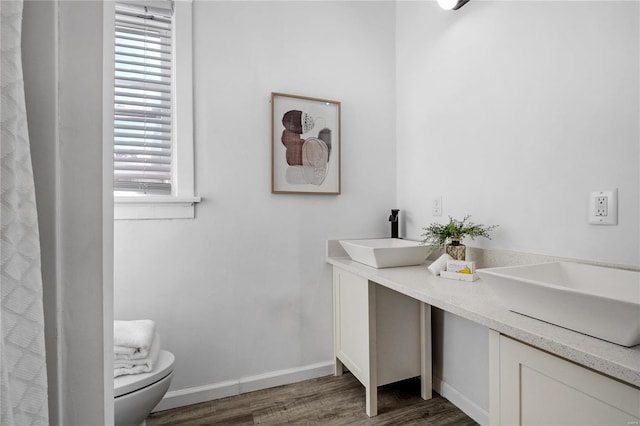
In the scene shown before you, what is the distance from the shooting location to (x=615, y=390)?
2.15ft

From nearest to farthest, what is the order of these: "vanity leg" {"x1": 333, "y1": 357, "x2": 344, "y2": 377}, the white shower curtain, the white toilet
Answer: the white shower curtain → the white toilet → "vanity leg" {"x1": 333, "y1": 357, "x2": 344, "y2": 377}

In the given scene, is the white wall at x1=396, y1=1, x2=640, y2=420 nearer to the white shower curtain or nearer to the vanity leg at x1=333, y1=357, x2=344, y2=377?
the vanity leg at x1=333, y1=357, x2=344, y2=377

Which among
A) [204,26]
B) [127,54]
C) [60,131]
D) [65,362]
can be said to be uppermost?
[204,26]

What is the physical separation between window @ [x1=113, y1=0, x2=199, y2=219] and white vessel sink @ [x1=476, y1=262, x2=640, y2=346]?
147 cm

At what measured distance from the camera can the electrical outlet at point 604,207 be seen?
105 centimetres

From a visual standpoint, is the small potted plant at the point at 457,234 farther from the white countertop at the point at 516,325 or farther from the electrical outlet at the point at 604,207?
the electrical outlet at the point at 604,207

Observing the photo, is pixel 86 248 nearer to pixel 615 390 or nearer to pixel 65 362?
pixel 65 362

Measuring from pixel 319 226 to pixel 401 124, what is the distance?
896 millimetres

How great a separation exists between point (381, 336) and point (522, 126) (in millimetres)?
1210

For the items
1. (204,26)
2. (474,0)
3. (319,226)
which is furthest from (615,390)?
(204,26)

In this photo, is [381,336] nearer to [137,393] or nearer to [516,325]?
[516,325]

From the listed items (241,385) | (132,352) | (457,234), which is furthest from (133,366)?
(457,234)

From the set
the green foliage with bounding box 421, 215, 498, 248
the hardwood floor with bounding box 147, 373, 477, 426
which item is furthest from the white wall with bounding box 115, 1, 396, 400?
the green foliage with bounding box 421, 215, 498, 248

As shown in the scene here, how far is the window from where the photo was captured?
164cm
